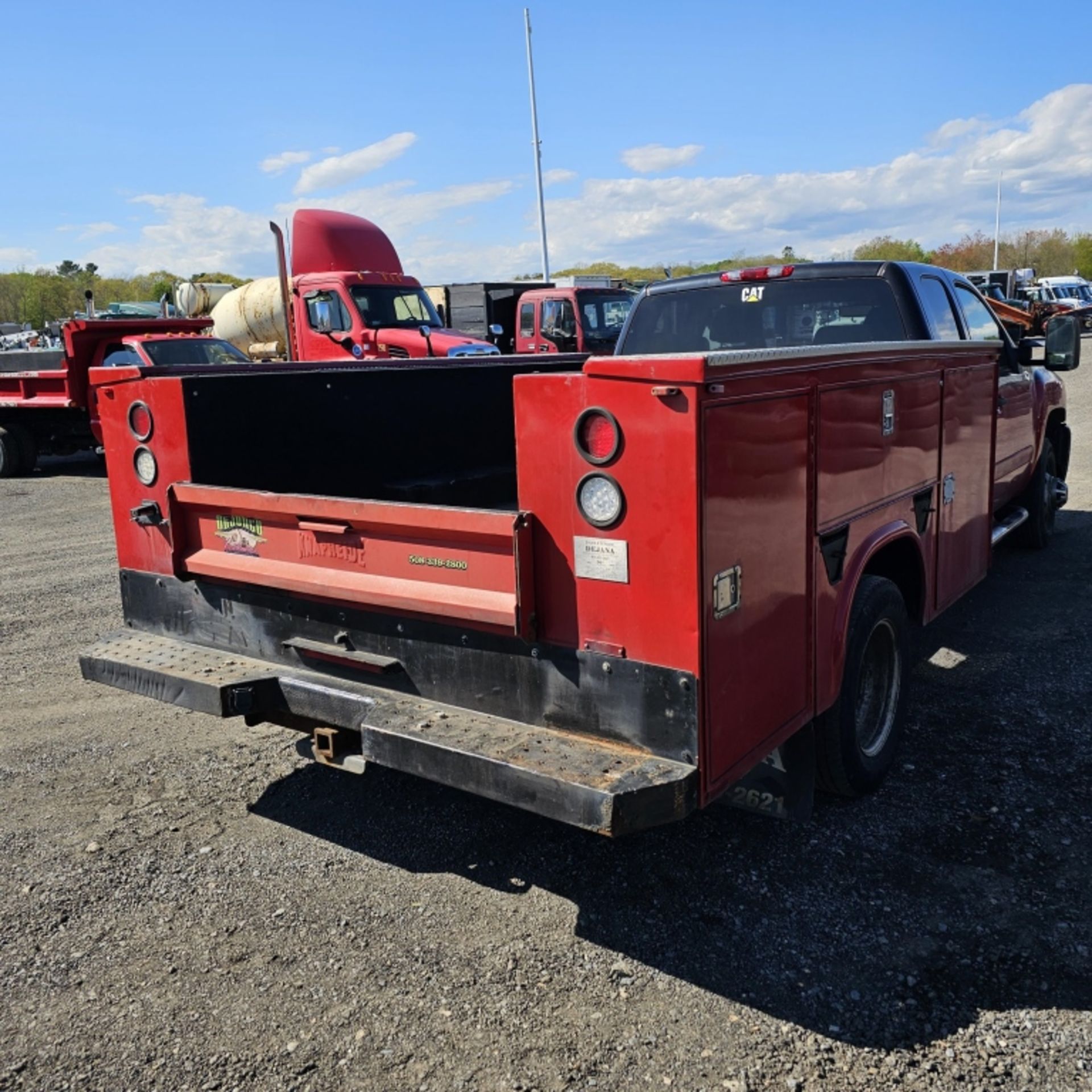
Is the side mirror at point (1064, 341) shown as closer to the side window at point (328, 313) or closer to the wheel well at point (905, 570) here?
the wheel well at point (905, 570)

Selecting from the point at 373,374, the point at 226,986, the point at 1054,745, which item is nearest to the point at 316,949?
the point at 226,986

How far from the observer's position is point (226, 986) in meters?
3.01

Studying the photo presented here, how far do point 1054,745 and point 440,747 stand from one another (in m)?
2.91

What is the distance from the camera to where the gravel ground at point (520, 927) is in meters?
2.71

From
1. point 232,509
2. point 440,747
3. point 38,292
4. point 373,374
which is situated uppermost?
point 38,292

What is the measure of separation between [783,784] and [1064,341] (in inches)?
162

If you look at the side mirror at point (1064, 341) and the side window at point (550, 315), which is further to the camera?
the side window at point (550, 315)

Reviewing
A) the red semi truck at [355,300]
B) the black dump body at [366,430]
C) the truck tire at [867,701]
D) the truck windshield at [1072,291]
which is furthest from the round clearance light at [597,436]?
the truck windshield at [1072,291]

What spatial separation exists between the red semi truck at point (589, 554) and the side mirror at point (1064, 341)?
49.6 inches

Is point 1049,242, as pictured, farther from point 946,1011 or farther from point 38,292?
point 946,1011

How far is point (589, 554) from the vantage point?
292 centimetres

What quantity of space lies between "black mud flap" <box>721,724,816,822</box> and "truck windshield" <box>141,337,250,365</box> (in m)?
11.3

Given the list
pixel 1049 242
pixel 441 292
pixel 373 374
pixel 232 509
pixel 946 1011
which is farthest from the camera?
pixel 1049 242

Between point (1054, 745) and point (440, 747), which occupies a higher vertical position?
point (440, 747)
